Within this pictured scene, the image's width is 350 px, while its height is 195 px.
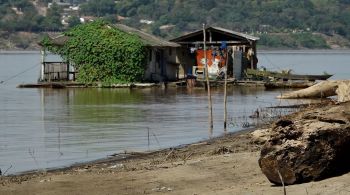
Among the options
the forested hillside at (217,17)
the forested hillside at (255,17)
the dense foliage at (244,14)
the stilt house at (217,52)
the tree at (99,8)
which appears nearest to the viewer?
the stilt house at (217,52)

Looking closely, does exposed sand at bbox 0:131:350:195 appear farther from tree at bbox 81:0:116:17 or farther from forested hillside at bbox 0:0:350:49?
tree at bbox 81:0:116:17

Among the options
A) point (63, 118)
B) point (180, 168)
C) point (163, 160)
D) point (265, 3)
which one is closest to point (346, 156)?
point (180, 168)

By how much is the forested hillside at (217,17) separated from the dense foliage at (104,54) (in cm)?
9480

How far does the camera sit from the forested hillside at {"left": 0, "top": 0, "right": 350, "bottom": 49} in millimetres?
148500

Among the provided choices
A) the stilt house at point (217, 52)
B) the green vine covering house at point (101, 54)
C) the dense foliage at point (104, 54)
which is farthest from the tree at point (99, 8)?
the dense foliage at point (104, 54)

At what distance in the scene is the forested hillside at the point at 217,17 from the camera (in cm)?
14850

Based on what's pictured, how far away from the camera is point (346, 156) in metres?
12.7

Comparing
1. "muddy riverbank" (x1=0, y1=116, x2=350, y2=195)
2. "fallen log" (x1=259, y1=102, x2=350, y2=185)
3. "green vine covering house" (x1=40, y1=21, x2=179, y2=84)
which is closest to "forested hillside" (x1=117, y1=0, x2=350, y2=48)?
"green vine covering house" (x1=40, y1=21, x2=179, y2=84)

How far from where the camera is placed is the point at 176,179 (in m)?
14.3

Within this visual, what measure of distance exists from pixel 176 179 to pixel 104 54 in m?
33.0

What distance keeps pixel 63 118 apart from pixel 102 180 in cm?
1665

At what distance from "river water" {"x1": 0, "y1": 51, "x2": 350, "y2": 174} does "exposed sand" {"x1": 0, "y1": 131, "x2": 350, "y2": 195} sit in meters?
2.94

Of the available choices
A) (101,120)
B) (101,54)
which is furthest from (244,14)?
(101,120)

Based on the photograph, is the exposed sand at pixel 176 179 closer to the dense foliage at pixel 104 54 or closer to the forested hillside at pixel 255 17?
the dense foliage at pixel 104 54
